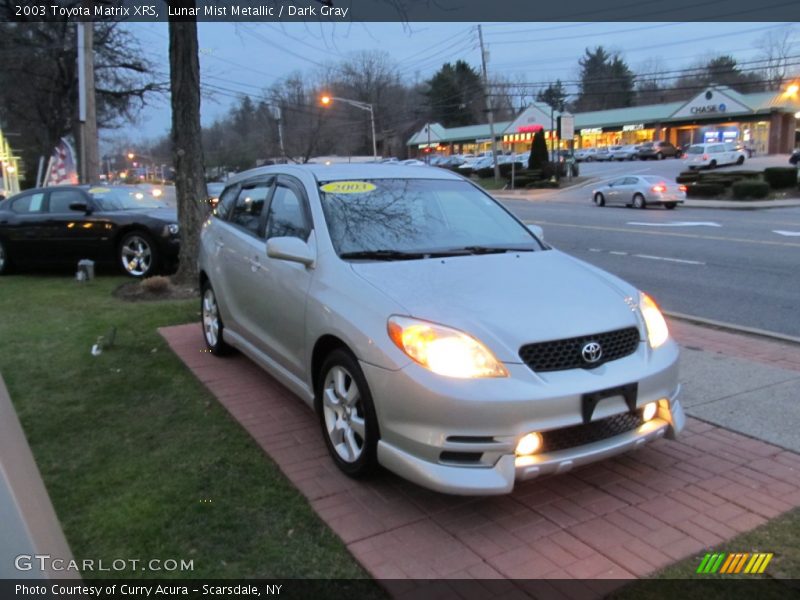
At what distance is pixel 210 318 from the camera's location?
6293 millimetres

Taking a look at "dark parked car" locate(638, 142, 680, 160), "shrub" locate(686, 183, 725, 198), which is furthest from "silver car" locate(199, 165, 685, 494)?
"dark parked car" locate(638, 142, 680, 160)

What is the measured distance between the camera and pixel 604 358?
3371 mm

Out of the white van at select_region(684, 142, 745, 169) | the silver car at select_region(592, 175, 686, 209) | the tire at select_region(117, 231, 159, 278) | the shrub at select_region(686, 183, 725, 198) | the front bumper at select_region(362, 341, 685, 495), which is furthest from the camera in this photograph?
the white van at select_region(684, 142, 745, 169)

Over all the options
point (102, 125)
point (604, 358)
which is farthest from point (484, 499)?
point (102, 125)

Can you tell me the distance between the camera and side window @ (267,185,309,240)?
178 inches

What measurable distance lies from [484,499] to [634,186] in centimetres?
2638

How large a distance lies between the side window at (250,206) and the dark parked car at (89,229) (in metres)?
5.19

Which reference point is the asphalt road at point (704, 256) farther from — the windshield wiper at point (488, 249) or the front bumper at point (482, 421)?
the front bumper at point (482, 421)

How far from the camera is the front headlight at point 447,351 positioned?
3.15 metres

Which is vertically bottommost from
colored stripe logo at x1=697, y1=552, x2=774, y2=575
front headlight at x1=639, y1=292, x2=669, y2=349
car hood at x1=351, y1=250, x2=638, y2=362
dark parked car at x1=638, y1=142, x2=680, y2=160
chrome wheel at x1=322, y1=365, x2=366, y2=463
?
colored stripe logo at x1=697, y1=552, x2=774, y2=575

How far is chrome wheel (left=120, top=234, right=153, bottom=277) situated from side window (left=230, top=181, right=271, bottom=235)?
5.46m

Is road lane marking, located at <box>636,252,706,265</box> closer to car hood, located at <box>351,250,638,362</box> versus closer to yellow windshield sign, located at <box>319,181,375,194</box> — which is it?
car hood, located at <box>351,250,638,362</box>

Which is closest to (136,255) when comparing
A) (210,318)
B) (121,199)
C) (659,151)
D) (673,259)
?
(121,199)

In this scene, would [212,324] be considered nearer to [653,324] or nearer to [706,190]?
[653,324]
